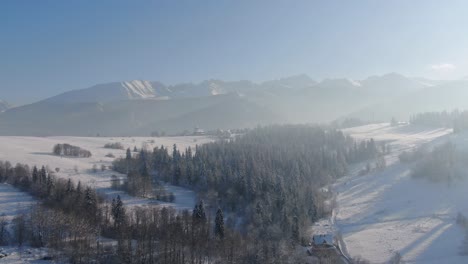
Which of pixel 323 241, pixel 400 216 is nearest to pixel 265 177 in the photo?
pixel 400 216

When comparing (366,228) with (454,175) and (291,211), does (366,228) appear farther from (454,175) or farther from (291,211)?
(454,175)

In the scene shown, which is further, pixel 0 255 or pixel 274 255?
pixel 274 255

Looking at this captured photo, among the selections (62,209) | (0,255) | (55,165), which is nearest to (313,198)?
(62,209)

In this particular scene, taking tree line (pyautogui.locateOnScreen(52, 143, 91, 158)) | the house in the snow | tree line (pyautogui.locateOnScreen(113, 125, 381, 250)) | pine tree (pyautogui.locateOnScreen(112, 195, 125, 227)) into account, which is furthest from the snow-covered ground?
the house in the snow

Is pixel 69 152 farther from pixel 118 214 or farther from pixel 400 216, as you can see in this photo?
pixel 400 216

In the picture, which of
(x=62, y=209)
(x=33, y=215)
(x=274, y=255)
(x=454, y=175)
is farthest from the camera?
(x=454, y=175)

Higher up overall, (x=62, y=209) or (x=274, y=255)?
(x=62, y=209)

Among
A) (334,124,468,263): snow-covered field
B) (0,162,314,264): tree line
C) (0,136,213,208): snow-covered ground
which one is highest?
(0,136,213,208): snow-covered ground

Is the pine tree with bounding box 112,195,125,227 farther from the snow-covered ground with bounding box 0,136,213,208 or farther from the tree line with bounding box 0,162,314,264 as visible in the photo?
the snow-covered ground with bounding box 0,136,213,208
